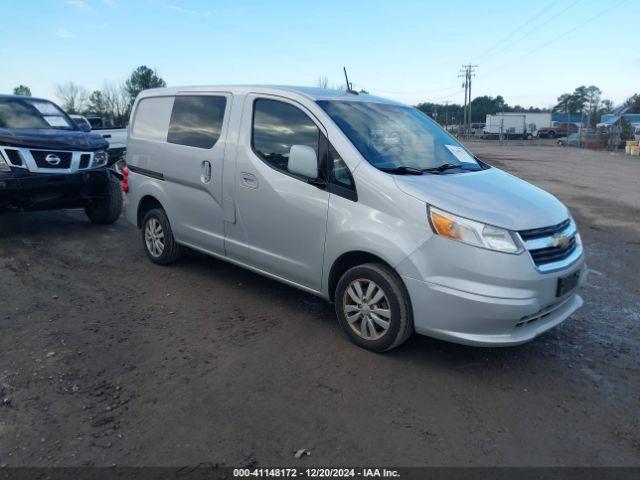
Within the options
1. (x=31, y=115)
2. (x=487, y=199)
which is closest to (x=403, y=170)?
(x=487, y=199)

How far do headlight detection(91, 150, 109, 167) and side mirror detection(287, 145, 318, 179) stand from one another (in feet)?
14.6

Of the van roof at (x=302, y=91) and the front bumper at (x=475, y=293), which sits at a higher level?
the van roof at (x=302, y=91)

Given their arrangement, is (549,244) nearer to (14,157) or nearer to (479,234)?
(479,234)

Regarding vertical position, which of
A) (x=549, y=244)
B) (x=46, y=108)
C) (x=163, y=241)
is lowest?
(x=163, y=241)

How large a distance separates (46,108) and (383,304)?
21.9 ft

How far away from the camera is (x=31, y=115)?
767 cm

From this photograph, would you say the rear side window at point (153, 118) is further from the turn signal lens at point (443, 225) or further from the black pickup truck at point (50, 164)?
the turn signal lens at point (443, 225)

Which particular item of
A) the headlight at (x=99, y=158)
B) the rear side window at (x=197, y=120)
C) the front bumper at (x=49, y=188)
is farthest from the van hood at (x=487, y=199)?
the headlight at (x=99, y=158)

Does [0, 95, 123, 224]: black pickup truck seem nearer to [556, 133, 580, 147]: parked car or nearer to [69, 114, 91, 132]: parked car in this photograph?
[69, 114, 91, 132]: parked car

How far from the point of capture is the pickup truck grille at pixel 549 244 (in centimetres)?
352

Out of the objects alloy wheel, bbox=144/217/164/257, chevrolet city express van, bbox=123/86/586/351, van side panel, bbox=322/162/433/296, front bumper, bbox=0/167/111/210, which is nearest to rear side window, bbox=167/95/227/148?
chevrolet city express van, bbox=123/86/586/351

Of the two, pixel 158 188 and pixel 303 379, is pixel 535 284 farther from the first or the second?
pixel 158 188

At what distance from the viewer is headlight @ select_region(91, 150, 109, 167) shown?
7.52m

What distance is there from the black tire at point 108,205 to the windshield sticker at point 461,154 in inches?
200
